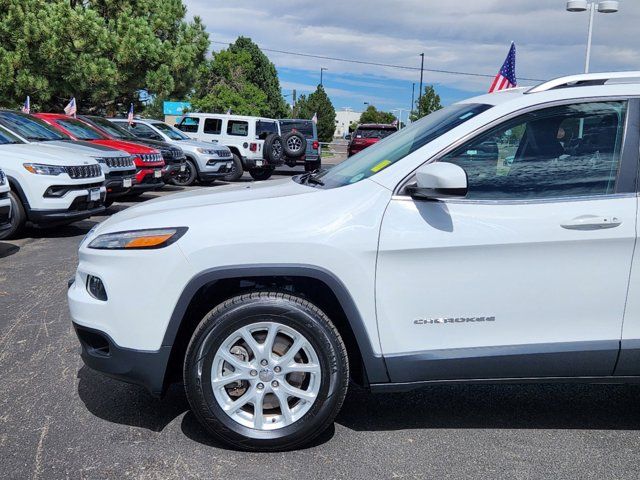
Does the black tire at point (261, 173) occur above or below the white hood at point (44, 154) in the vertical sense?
below

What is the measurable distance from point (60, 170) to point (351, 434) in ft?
22.2

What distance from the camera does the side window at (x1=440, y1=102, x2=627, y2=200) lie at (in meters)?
3.28

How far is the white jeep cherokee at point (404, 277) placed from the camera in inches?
124

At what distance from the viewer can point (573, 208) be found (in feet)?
10.5

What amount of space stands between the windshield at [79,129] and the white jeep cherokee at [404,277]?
33.1 ft

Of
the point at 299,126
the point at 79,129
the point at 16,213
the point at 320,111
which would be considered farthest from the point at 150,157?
the point at 320,111

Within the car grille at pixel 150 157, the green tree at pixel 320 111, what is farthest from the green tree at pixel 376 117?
the car grille at pixel 150 157

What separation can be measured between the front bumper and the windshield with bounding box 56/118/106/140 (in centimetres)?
994

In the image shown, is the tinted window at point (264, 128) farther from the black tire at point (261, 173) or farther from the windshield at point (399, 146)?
the windshield at point (399, 146)

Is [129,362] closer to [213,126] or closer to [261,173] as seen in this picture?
[213,126]

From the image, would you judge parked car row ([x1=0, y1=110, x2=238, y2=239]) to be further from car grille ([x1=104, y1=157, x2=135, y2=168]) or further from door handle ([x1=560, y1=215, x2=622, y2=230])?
door handle ([x1=560, y1=215, x2=622, y2=230])

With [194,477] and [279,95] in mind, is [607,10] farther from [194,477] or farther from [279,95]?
[279,95]

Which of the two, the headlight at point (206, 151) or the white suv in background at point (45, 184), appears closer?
the white suv in background at point (45, 184)

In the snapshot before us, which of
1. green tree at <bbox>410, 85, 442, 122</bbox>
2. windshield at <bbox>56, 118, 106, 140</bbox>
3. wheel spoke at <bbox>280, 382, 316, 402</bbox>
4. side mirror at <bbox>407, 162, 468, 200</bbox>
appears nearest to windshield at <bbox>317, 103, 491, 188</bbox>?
side mirror at <bbox>407, 162, 468, 200</bbox>
